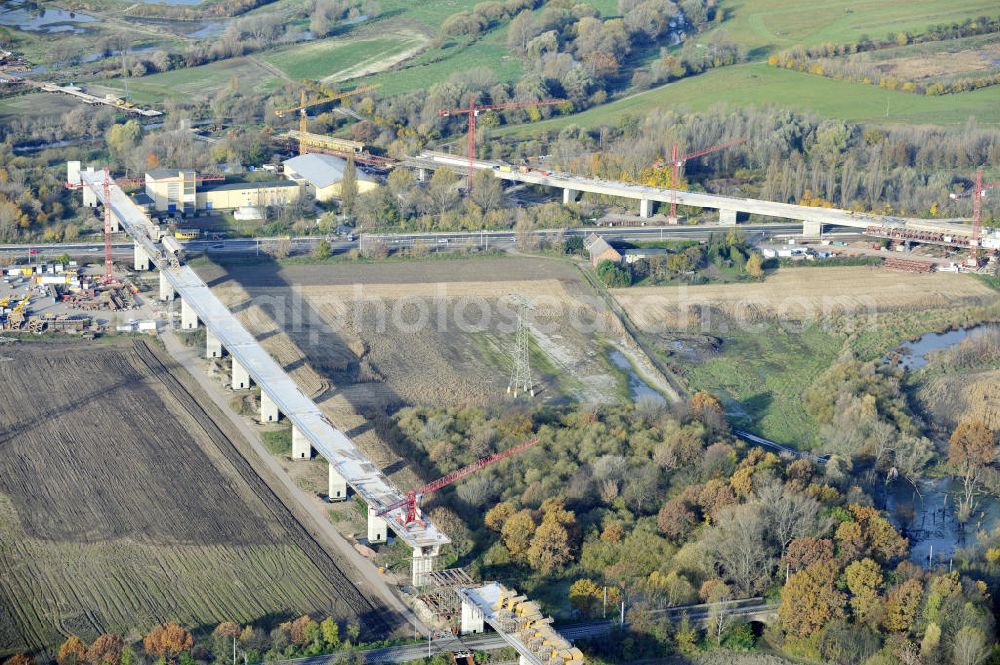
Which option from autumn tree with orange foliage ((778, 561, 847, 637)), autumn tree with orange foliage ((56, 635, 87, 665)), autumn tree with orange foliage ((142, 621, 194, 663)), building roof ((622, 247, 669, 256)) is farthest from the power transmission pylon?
autumn tree with orange foliage ((56, 635, 87, 665))

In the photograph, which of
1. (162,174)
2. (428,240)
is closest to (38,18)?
(162,174)

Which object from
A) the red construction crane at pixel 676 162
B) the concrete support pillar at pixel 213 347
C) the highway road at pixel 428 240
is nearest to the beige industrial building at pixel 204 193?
the highway road at pixel 428 240

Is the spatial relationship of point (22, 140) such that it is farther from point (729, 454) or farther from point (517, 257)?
point (729, 454)

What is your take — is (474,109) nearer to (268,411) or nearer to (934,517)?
(268,411)

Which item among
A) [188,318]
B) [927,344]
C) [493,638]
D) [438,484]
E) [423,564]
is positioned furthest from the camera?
[927,344]

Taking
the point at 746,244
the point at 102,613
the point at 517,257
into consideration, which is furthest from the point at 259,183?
the point at 102,613

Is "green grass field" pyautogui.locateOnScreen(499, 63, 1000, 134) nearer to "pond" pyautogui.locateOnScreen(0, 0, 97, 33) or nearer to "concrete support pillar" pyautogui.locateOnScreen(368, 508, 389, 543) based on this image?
"pond" pyautogui.locateOnScreen(0, 0, 97, 33)
